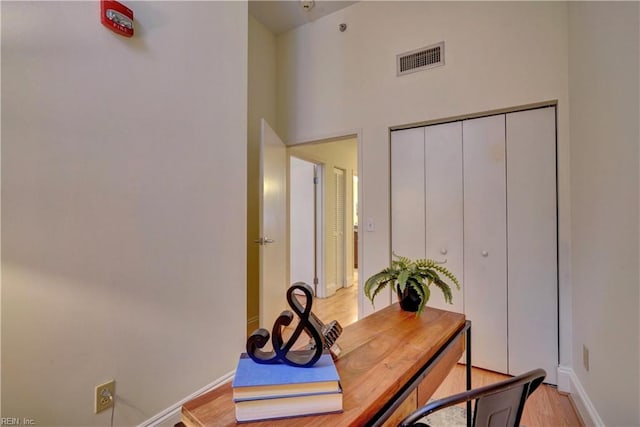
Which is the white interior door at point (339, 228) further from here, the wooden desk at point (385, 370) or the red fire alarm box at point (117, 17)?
the red fire alarm box at point (117, 17)

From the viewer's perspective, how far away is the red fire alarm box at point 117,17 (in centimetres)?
134

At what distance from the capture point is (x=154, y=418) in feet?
4.89

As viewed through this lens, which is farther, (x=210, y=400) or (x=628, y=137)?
(x=628, y=137)

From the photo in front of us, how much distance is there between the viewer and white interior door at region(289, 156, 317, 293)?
4324 mm

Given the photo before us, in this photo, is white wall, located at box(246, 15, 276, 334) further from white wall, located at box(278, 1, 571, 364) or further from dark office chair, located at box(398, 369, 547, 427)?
dark office chair, located at box(398, 369, 547, 427)

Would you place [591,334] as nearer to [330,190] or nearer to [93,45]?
[93,45]

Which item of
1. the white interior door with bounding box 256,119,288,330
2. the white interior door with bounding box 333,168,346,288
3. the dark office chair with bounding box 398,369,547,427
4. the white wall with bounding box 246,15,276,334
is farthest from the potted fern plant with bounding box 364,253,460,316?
the white interior door with bounding box 333,168,346,288

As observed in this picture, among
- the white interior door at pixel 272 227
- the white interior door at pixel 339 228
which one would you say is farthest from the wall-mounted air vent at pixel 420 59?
the white interior door at pixel 339 228

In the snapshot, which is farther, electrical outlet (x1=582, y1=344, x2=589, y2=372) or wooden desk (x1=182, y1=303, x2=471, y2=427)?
electrical outlet (x1=582, y1=344, x2=589, y2=372)

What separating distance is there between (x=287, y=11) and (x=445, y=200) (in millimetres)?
2367

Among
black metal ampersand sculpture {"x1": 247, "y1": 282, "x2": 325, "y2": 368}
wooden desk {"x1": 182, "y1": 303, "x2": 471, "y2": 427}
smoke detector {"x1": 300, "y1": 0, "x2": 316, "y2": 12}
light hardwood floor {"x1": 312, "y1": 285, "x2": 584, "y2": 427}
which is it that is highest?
smoke detector {"x1": 300, "y1": 0, "x2": 316, "y2": 12}

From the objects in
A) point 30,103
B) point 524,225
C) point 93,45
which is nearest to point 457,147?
point 524,225

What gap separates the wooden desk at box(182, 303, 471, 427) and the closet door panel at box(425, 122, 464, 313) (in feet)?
3.51

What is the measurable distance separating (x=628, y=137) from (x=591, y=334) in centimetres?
106
